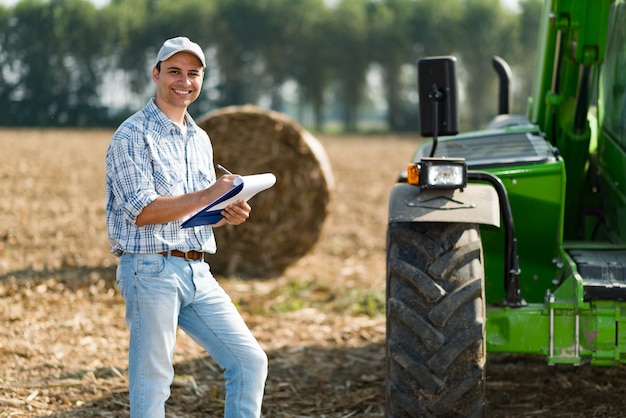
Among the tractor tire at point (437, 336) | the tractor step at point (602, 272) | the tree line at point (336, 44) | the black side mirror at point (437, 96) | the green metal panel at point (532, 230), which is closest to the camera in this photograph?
the tractor tire at point (437, 336)

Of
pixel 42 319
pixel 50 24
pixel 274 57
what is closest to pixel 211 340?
pixel 42 319

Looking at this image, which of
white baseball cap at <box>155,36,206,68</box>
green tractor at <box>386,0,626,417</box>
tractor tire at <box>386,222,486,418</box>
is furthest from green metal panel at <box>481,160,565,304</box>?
white baseball cap at <box>155,36,206,68</box>

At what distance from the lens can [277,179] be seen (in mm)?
9648

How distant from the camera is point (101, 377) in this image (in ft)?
19.9

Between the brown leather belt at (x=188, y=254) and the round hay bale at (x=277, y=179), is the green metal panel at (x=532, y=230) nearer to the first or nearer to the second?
the brown leather belt at (x=188, y=254)

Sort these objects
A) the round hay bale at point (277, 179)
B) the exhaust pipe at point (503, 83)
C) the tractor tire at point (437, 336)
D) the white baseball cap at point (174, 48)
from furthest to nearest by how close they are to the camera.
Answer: the round hay bale at point (277, 179), the exhaust pipe at point (503, 83), the tractor tire at point (437, 336), the white baseball cap at point (174, 48)

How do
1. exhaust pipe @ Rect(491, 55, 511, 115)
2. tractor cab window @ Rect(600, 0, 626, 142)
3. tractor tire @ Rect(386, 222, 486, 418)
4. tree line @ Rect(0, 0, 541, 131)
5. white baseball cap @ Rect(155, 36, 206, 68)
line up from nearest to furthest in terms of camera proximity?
white baseball cap @ Rect(155, 36, 206, 68) < tractor tire @ Rect(386, 222, 486, 418) < tractor cab window @ Rect(600, 0, 626, 142) < exhaust pipe @ Rect(491, 55, 511, 115) < tree line @ Rect(0, 0, 541, 131)

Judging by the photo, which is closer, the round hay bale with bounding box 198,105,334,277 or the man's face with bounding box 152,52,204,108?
the man's face with bounding box 152,52,204,108

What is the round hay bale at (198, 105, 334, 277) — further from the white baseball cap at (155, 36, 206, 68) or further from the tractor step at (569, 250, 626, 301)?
the white baseball cap at (155, 36, 206, 68)

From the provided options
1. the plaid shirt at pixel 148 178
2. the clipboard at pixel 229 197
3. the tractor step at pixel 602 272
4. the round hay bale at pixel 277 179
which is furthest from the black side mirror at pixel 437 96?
the round hay bale at pixel 277 179

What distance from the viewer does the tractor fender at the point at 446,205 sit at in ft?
14.8

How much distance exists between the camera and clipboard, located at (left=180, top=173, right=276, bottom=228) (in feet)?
12.3

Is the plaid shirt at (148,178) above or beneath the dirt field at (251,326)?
above

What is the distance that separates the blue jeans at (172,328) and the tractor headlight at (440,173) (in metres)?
1.15
